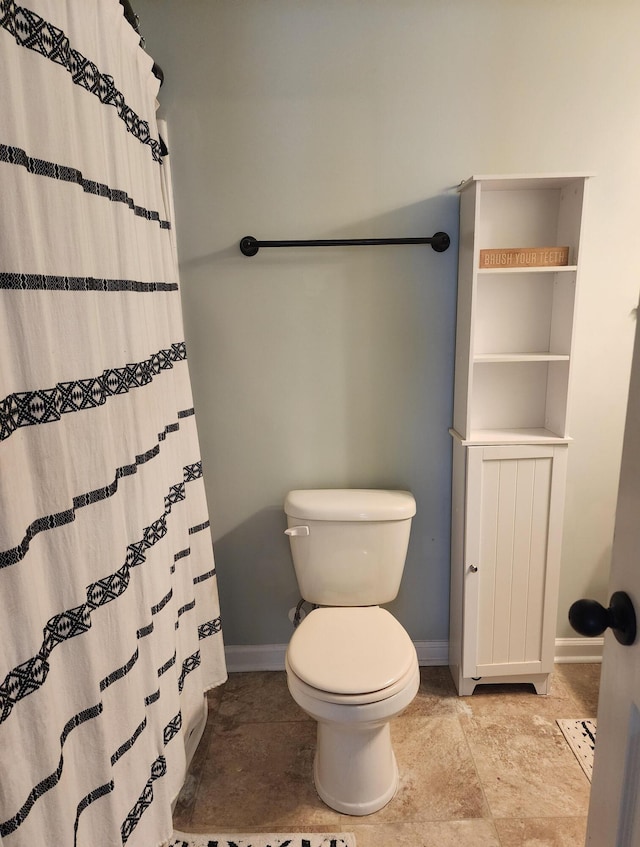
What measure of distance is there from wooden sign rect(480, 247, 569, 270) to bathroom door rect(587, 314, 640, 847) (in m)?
1.14

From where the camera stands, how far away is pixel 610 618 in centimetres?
65

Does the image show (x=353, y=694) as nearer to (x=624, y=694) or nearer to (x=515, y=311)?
(x=624, y=694)

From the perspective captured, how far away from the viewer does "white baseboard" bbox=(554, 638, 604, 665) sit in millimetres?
2070

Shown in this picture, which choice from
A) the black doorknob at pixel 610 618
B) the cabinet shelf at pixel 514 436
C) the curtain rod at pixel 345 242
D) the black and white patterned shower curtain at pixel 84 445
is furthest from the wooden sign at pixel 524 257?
the black doorknob at pixel 610 618

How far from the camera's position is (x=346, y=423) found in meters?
A: 1.94

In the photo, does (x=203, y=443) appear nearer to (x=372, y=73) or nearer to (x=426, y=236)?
(x=426, y=236)

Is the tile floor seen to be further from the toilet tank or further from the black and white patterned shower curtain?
the toilet tank

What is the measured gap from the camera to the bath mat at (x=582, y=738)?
5.38 ft

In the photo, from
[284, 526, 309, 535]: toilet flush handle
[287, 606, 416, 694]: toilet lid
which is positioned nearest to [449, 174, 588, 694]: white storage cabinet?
[287, 606, 416, 694]: toilet lid

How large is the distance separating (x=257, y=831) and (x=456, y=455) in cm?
129

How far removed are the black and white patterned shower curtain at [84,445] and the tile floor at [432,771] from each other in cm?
30

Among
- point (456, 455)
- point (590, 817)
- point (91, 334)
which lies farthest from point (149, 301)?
point (590, 817)

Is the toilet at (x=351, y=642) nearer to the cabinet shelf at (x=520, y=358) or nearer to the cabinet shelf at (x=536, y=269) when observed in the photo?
the cabinet shelf at (x=520, y=358)

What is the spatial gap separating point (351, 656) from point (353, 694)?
0.13 m
